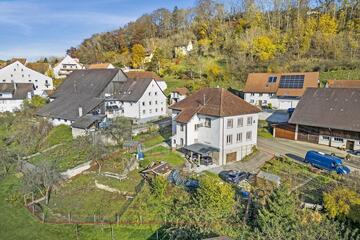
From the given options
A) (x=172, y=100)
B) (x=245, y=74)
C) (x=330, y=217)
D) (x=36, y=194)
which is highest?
(x=245, y=74)

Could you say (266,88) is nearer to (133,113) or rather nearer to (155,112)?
(155,112)

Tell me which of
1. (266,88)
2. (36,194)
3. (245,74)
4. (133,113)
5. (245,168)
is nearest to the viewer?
(36,194)

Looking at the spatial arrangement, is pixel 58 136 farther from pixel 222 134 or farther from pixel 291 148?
pixel 291 148

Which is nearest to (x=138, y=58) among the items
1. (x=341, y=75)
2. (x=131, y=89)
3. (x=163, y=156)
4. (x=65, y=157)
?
(x=131, y=89)

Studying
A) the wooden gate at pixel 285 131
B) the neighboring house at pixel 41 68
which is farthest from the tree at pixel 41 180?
the neighboring house at pixel 41 68

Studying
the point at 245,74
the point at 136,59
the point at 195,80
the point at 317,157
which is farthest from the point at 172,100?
the point at 317,157

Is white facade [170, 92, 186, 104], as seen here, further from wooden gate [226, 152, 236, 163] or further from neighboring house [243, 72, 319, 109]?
wooden gate [226, 152, 236, 163]
